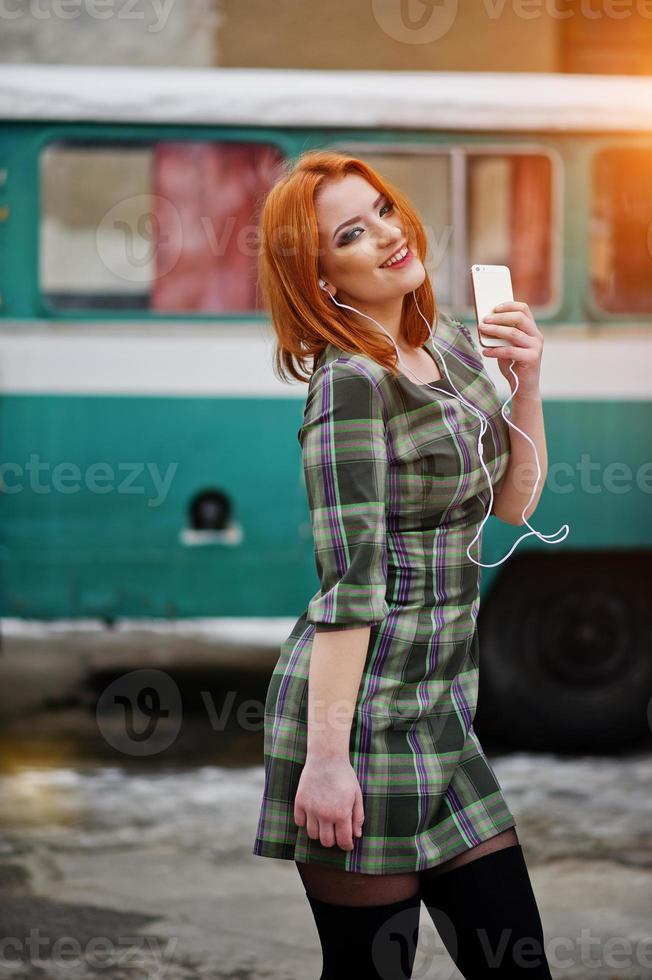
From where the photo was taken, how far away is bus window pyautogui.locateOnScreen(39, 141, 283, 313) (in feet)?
19.3

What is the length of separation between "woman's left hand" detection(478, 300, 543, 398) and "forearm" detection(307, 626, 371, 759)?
0.51 m

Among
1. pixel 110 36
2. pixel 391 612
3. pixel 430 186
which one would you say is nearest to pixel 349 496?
pixel 391 612

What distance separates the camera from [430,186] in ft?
19.6

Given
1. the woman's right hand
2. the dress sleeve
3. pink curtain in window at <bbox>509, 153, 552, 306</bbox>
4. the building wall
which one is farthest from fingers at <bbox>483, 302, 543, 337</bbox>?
the building wall

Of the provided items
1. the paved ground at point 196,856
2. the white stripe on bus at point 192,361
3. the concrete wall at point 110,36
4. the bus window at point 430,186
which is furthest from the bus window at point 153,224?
the concrete wall at point 110,36

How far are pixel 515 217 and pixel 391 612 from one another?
169 inches

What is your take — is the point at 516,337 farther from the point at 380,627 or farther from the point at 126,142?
the point at 126,142

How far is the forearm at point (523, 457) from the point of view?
224 centimetres

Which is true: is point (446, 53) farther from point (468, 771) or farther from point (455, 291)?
point (468, 771)

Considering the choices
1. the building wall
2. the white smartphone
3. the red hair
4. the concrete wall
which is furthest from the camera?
the concrete wall

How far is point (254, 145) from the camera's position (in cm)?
594

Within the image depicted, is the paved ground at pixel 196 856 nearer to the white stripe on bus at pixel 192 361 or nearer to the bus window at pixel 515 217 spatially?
the white stripe on bus at pixel 192 361

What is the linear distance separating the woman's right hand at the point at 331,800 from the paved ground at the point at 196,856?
195cm

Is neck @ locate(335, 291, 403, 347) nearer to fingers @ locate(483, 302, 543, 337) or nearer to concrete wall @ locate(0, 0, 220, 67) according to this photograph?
fingers @ locate(483, 302, 543, 337)
